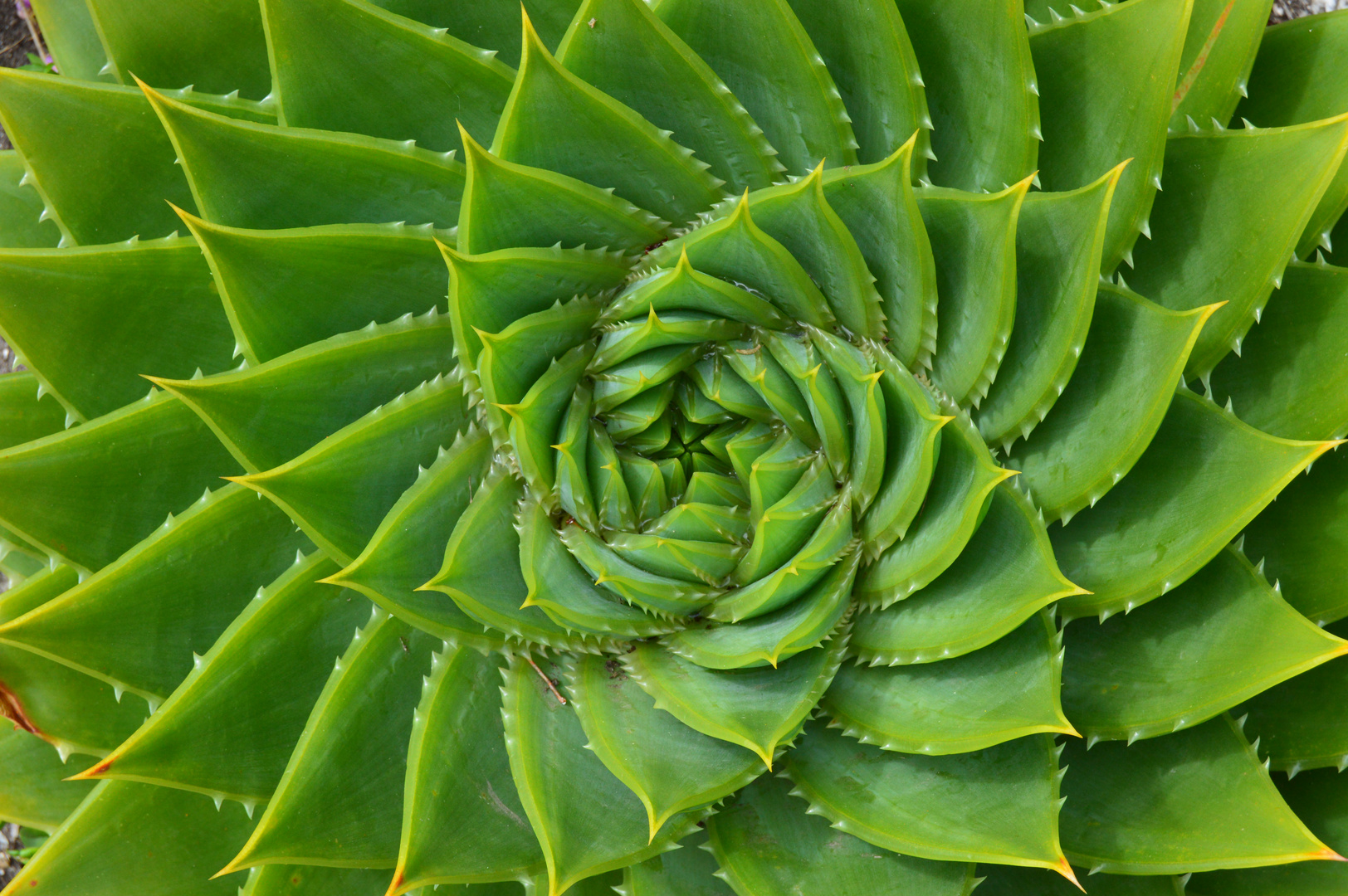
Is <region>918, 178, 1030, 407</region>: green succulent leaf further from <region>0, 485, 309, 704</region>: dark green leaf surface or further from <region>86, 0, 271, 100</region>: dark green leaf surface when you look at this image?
<region>86, 0, 271, 100</region>: dark green leaf surface

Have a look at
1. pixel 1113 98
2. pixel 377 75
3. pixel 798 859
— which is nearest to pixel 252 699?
pixel 798 859

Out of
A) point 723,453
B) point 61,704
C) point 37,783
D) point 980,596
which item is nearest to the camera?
point 980,596

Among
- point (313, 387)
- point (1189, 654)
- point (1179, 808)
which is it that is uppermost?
point (313, 387)

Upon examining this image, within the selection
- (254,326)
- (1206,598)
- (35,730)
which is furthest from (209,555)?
(1206,598)

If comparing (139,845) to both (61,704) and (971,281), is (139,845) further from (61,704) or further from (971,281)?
(971,281)

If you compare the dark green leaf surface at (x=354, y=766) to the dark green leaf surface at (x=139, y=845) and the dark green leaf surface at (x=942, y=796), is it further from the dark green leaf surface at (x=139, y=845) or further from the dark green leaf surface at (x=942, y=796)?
the dark green leaf surface at (x=942, y=796)

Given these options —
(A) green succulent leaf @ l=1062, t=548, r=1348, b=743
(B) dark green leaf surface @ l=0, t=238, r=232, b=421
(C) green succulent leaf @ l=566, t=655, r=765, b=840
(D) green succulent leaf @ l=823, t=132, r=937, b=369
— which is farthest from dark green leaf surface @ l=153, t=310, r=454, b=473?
(A) green succulent leaf @ l=1062, t=548, r=1348, b=743

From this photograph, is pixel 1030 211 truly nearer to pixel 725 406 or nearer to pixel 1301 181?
pixel 1301 181

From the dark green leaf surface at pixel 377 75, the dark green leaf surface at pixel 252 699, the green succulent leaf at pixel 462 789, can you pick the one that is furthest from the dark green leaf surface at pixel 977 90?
the dark green leaf surface at pixel 252 699
